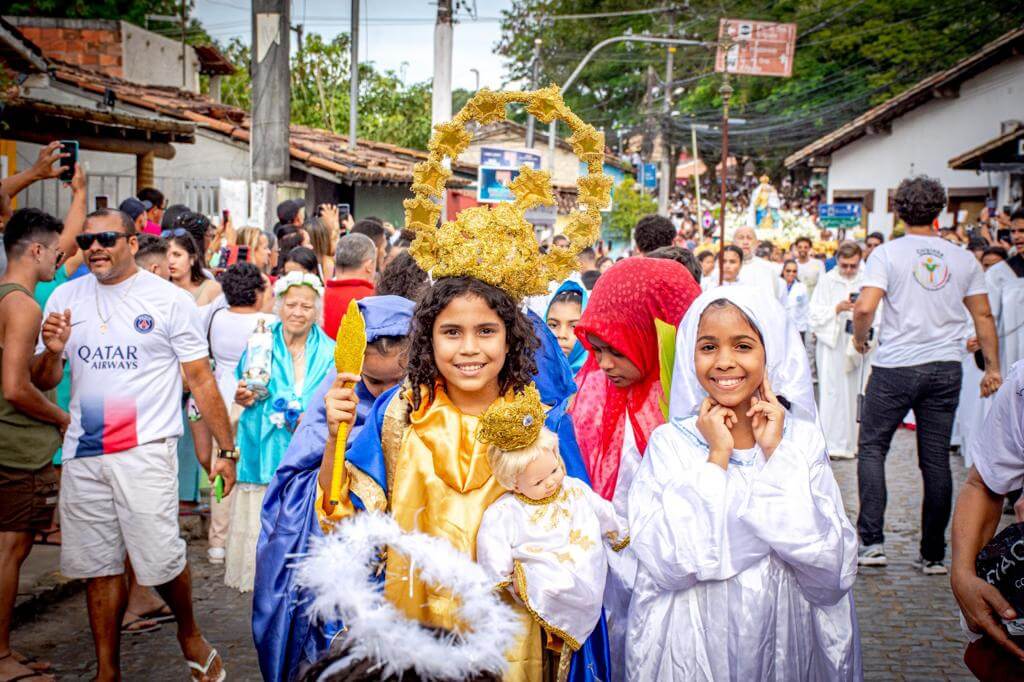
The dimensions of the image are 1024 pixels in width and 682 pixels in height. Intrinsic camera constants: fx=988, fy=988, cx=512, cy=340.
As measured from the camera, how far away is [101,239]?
186 inches

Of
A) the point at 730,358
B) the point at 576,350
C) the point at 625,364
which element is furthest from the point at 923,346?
the point at 730,358

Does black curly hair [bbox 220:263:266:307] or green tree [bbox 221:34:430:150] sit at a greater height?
green tree [bbox 221:34:430:150]

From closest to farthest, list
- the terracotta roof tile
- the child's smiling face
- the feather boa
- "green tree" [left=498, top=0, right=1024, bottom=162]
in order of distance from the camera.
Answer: the feather boa, the child's smiling face, the terracotta roof tile, "green tree" [left=498, top=0, right=1024, bottom=162]

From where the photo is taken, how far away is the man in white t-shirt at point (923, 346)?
6512mm

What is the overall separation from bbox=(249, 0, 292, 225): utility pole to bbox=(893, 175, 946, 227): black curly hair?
7.95 m

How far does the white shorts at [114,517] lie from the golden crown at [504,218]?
2316 mm

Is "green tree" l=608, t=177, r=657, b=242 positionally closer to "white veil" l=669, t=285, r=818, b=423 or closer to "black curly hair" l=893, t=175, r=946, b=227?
"black curly hair" l=893, t=175, r=946, b=227

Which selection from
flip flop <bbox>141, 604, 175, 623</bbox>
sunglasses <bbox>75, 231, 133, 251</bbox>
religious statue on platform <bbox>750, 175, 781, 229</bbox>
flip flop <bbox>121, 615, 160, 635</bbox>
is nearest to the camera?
sunglasses <bbox>75, 231, 133, 251</bbox>

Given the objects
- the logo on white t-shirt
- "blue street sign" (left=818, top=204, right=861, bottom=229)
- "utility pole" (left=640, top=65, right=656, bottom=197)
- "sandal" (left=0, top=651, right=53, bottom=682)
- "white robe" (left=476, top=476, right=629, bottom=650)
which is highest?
"utility pole" (left=640, top=65, right=656, bottom=197)

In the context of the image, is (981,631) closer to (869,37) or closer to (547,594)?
(547,594)

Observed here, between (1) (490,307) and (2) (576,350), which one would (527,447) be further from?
(2) (576,350)

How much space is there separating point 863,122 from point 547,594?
2623cm

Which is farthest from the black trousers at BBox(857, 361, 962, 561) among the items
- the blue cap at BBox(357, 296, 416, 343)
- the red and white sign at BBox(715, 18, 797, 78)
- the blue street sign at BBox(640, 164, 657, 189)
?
the blue street sign at BBox(640, 164, 657, 189)

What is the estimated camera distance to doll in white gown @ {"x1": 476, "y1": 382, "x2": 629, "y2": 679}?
2799mm
